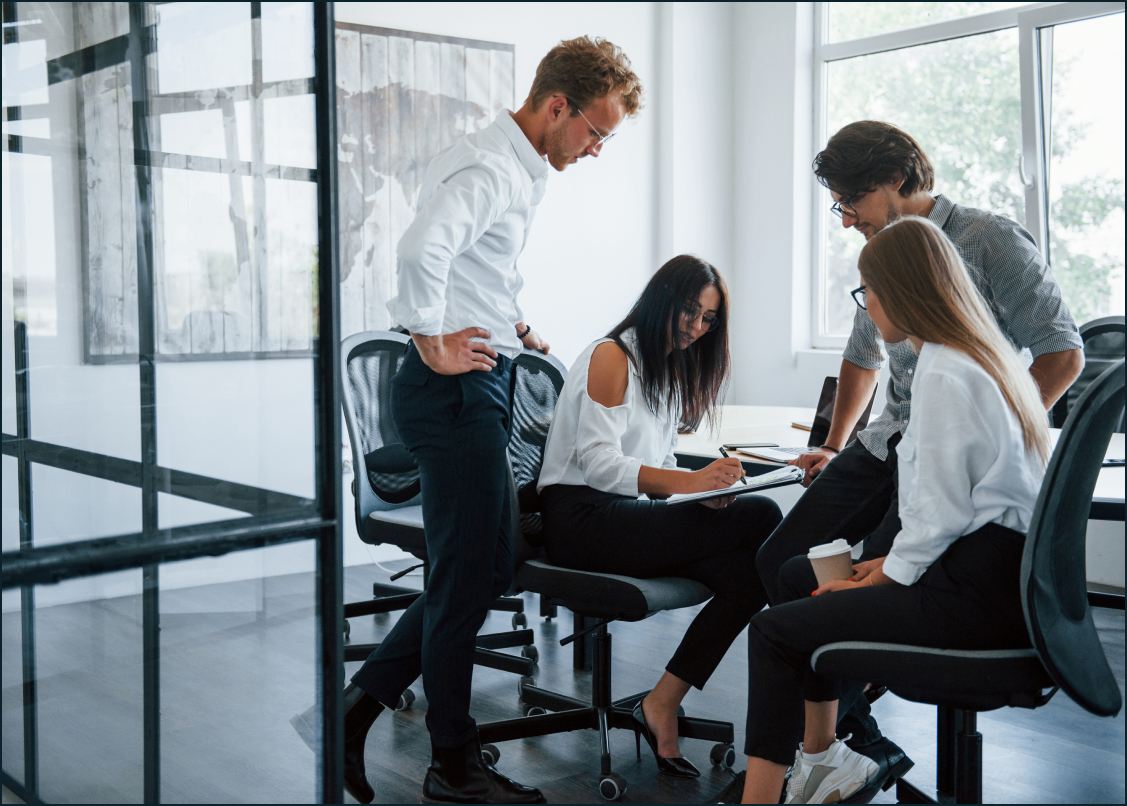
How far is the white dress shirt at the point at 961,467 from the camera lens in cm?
159

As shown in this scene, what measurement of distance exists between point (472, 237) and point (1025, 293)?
1052 mm

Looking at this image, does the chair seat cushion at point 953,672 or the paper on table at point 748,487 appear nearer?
the chair seat cushion at point 953,672

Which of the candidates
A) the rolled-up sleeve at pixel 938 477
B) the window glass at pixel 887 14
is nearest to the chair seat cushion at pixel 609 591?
the rolled-up sleeve at pixel 938 477

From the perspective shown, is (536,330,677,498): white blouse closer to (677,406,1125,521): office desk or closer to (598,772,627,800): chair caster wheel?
(677,406,1125,521): office desk

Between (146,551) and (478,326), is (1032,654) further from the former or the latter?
(146,551)

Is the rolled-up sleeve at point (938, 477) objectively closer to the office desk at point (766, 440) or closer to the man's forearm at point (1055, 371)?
the man's forearm at point (1055, 371)

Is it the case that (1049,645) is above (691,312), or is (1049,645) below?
below

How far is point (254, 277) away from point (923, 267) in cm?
109

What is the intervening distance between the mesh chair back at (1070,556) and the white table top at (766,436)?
0.68 meters

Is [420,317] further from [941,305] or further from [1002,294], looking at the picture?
[1002,294]

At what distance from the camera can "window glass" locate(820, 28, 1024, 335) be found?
4586 mm

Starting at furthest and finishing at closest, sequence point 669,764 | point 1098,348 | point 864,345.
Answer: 1. point 1098,348
2. point 864,345
3. point 669,764

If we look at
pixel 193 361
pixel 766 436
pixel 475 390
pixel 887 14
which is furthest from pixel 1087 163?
pixel 193 361

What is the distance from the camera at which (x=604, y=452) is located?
213cm
